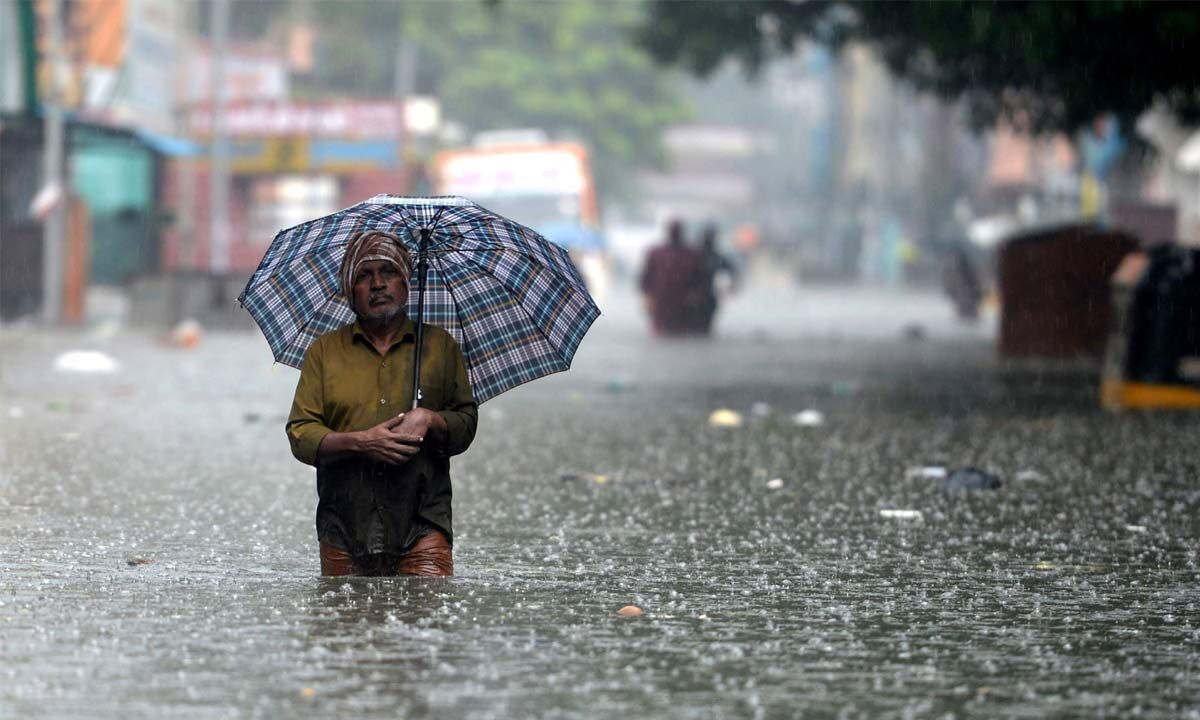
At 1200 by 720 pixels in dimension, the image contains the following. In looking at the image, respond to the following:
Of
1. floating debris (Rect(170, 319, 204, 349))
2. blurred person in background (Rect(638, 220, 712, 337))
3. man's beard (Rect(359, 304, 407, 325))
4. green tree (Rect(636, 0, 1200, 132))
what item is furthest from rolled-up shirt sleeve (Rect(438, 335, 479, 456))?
blurred person in background (Rect(638, 220, 712, 337))

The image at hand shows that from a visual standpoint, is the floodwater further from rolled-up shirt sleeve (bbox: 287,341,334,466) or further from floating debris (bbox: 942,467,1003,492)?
rolled-up shirt sleeve (bbox: 287,341,334,466)

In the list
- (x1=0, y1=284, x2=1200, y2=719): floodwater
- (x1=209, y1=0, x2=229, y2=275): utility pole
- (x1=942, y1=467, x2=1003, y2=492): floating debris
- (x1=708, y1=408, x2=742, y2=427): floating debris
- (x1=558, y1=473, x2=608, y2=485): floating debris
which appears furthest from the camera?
(x1=209, y1=0, x2=229, y2=275): utility pole

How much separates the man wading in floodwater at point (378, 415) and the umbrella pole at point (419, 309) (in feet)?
0.13

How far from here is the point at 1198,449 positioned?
14.2 metres

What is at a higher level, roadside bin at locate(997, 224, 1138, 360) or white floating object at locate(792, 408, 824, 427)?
roadside bin at locate(997, 224, 1138, 360)

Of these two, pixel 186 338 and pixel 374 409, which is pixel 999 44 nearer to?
pixel 186 338

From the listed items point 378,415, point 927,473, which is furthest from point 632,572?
point 927,473

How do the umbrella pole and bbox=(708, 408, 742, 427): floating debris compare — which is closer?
the umbrella pole

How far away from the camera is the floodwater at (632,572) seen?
20.3ft

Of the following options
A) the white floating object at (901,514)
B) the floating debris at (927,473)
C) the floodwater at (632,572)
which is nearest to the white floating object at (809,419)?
the floodwater at (632,572)

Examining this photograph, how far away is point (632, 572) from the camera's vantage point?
8.55m

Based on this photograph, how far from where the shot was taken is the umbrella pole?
7312mm

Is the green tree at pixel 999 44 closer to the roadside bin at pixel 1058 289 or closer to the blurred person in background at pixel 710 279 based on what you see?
the roadside bin at pixel 1058 289

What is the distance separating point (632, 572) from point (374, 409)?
5.08ft
